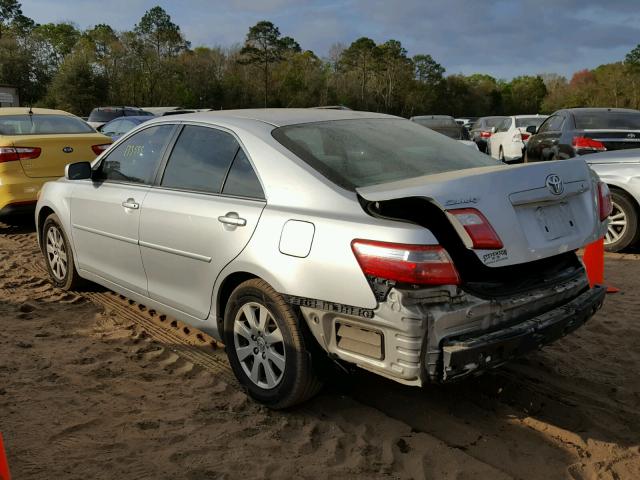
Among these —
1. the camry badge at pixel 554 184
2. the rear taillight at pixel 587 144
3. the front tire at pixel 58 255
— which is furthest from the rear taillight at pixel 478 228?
the rear taillight at pixel 587 144

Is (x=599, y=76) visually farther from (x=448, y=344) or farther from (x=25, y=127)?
(x=448, y=344)

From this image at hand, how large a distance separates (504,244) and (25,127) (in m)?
7.50

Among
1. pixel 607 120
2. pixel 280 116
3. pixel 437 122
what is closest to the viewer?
pixel 280 116

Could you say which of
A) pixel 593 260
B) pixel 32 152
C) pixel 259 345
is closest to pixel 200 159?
pixel 259 345

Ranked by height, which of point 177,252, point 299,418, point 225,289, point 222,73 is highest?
point 222,73

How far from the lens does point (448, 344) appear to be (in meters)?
2.61

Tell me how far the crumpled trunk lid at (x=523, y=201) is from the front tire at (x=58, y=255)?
3.26 meters

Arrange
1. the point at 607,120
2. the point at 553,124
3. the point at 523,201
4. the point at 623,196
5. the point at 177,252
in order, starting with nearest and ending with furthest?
1. the point at 523,201
2. the point at 177,252
3. the point at 623,196
4. the point at 607,120
5. the point at 553,124

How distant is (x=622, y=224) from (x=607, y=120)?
10.6ft

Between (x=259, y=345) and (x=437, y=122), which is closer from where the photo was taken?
(x=259, y=345)

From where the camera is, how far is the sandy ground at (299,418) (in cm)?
279

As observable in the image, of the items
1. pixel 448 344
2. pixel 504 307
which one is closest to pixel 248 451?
pixel 448 344

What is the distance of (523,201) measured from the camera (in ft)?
9.30

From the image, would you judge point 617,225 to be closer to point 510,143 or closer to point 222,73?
point 510,143
